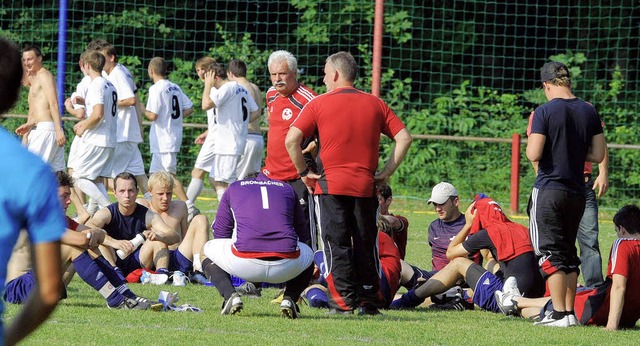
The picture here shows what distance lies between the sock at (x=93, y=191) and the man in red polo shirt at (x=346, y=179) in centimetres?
494

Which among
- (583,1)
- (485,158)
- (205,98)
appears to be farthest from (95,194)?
(583,1)

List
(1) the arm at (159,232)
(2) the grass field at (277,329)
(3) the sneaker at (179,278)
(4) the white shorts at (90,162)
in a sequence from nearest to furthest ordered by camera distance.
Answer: (2) the grass field at (277,329) < (1) the arm at (159,232) < (3) the sneaker at (179,278) < (4) the white shorts at (90,162)

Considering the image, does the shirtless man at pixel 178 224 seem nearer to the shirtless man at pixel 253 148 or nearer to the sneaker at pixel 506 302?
the sneaker at pixel 506 302

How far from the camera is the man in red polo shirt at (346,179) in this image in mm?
7609

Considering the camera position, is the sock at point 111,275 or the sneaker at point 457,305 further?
the sneaker at point 457,305

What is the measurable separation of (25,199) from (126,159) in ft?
36.2

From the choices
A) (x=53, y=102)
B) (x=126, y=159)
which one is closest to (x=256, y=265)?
(x=53, y=102)

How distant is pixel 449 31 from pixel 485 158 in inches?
146

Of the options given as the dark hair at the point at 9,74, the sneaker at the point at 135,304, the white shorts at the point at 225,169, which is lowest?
the sneaker at the point at 135,304

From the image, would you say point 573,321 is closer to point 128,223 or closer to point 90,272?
point 90,272

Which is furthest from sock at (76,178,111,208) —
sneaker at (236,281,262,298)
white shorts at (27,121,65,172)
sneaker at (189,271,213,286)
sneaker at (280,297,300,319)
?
sneaker at (280,297,300,319)

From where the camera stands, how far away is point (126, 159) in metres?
13.4

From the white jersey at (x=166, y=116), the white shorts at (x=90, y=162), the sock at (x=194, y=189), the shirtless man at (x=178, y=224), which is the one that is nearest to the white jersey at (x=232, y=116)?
the sock at (x=194, y=189)

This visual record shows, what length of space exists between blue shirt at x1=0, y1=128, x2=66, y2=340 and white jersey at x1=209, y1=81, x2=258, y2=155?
10818 mm
